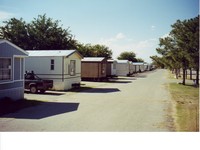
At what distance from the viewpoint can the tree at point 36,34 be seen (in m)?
33.4

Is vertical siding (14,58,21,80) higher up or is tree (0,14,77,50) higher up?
tree (0,14,77,50)

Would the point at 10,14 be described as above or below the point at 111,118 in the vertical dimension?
above

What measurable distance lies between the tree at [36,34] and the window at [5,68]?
18830 millimetres

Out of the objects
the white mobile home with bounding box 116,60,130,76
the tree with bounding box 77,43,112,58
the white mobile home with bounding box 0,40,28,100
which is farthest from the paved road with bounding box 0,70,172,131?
the white mobile home with bounding box 116,60,130,76

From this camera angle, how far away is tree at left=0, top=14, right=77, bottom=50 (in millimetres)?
Result: 33438

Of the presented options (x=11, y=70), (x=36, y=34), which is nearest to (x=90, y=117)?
(x=11, y=70)

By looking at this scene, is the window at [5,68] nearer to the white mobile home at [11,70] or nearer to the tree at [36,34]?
the white mobile home at [11,70]

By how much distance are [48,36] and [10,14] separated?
25.8 meters

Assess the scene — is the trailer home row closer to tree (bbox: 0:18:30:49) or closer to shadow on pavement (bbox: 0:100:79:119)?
shadow on pavement (bbox: 0:100:79:119)

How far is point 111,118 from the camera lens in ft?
36.6

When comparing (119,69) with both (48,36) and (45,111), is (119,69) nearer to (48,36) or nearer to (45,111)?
(48,36)

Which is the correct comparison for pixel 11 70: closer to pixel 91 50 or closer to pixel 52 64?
pixel 52 64

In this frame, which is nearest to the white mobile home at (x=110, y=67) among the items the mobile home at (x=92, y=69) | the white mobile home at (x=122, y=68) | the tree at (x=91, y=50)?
the white mobile home at (x=122, y=68)
